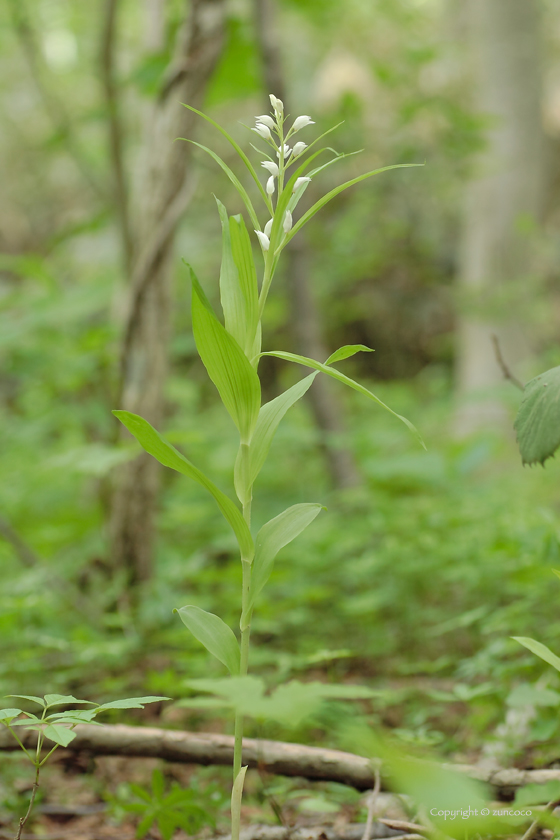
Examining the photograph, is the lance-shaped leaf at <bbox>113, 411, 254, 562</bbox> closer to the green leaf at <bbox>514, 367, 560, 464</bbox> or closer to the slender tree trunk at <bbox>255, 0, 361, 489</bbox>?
the green leaf at <bbox>514, 367, 560, 464</bbox>

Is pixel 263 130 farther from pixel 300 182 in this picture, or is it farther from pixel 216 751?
pixel 216 751

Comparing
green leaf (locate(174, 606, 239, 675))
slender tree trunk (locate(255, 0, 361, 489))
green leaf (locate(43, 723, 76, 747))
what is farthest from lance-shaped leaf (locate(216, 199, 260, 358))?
slender tree trunk (locate(255, 0, 361, 489))

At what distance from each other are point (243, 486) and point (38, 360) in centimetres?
248

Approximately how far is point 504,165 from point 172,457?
4.68 m

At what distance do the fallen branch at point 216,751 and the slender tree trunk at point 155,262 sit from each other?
1099 mm

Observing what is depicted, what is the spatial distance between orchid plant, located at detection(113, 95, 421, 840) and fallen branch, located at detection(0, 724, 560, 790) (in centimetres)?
27

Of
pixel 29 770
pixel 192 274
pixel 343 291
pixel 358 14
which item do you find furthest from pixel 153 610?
pixel 358 14

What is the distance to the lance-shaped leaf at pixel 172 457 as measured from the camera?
73 cm

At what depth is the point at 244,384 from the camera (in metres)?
0.74

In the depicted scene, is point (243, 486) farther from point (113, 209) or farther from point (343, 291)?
point (343, 291)

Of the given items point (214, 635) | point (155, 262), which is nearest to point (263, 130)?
point (214, 635)

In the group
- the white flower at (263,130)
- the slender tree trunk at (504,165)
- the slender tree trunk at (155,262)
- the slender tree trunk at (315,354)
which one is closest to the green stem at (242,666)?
the white flower at (263,130)

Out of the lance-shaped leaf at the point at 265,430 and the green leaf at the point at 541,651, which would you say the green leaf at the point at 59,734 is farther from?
the green leaf at the point at 541,651

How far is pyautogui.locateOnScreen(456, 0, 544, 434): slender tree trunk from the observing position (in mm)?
4504
